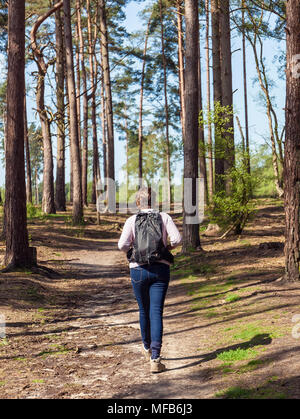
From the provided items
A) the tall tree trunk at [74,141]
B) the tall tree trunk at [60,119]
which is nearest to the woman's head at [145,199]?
the tall tree trunk at [74,141]

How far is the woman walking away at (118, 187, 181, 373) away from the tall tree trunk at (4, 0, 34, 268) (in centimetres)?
684

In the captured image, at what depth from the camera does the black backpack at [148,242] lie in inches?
228

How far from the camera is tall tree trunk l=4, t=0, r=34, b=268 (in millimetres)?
12195

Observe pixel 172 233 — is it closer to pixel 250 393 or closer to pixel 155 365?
pixel 155 365

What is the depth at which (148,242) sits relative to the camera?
5.83m

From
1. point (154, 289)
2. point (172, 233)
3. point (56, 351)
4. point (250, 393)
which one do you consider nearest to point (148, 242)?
point (172, 233)

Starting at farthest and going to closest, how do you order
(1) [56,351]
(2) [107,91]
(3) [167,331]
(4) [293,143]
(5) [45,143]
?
(2) [107,91] → (5) [45,143] → (4) [293,143] → (3) [167,331] → (1) [56,351]

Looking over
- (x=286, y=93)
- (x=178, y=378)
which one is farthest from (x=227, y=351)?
(x=286, y=93)

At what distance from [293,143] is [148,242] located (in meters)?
4.57

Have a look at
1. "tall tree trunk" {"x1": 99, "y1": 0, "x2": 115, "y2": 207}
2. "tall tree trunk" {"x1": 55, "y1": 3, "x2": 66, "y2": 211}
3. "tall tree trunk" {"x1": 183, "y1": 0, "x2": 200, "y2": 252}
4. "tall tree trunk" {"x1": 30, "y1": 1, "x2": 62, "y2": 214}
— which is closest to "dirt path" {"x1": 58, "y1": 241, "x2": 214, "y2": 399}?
"tall tree trunk" {"x1": 183, "y1": 0, "x2": 200, "y2": 252}

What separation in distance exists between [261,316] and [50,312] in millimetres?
3934

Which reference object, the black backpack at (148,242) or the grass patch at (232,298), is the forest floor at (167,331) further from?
the black backpack at (148,242)

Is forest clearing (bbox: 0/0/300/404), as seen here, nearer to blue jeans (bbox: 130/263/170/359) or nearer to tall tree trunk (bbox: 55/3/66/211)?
blue jeans (bbox: 130/263/170/359)
